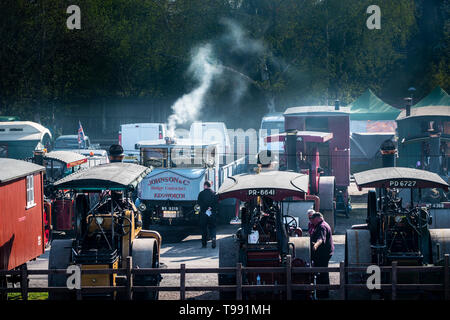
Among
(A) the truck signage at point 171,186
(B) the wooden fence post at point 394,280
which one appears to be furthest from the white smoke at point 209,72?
(B) the wooden fence post at point 394,280

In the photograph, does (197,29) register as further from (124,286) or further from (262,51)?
(124,286)

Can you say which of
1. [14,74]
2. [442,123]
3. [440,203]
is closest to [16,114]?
[14,74]

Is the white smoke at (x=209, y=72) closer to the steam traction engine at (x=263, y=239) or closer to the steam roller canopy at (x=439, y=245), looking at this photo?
the steam traction engine at (x=263, y=239)

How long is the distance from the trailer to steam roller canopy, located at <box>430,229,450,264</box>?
7.88 meters

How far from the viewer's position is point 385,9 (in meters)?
41.6

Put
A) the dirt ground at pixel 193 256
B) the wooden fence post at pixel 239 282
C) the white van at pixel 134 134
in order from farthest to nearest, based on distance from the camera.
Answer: the white van at pixel 134 134, the dirt ground at pixel 193 256, the wooden fence post at pixel 239 282

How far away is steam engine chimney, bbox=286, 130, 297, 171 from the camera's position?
20062 millimetres

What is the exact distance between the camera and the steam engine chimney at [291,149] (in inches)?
790

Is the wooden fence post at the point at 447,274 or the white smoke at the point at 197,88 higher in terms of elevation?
the white smoke at the point at 197,88

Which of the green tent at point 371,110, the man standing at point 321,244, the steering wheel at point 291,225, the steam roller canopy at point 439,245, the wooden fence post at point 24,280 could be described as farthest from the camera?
the green tent at point 371,110

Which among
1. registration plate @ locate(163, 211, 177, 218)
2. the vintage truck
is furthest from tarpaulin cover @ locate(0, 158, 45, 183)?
registration plate @ locate(163, 211, 177, 218)

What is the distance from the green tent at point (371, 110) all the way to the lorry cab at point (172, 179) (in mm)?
18058

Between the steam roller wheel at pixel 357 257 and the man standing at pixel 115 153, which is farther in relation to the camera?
the man standing at pixel 115 153
